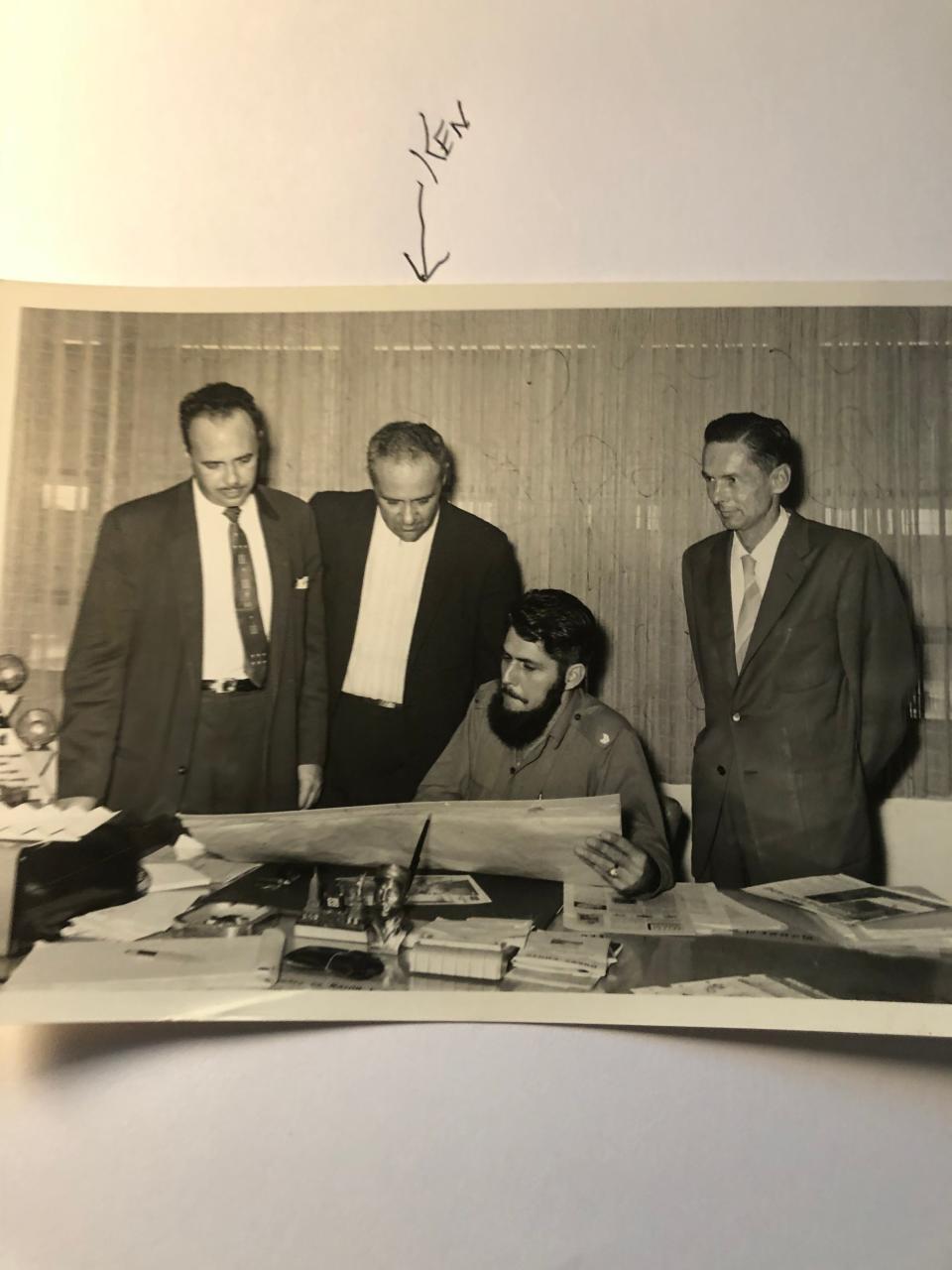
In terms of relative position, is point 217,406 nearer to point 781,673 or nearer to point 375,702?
point 375,702

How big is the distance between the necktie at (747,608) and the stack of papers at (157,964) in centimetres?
48

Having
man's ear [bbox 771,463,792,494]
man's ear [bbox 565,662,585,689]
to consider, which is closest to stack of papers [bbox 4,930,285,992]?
man's ear [bbox 565,662,585,689]

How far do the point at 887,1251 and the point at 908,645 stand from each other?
0.51 m

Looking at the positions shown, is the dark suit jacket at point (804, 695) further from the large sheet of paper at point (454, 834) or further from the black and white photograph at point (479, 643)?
the large sheet of paper at point (454, 834)

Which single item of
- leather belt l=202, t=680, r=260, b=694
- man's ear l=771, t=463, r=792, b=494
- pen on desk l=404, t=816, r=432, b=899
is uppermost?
man's ear l=771, t=463, r=792, b=494

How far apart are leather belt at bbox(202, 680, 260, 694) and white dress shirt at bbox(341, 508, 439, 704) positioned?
3.5 inches

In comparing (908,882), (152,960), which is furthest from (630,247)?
(152,960)

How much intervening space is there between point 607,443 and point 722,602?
18 cm

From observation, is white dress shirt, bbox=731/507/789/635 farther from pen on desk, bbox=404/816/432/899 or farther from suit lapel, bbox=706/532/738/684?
pen on desk, bbox=404/816/432/899

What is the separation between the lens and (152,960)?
0.80 metres

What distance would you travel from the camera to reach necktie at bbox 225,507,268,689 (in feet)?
2.85

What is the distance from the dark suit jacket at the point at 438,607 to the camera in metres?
0.85

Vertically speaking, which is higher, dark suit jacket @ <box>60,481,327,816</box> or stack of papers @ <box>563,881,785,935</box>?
dark suit jacket @ <box>60,481,327,816</box>

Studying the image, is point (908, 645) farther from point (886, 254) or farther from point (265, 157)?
point (265, 157)
